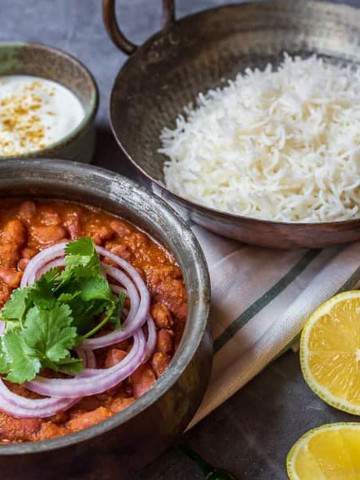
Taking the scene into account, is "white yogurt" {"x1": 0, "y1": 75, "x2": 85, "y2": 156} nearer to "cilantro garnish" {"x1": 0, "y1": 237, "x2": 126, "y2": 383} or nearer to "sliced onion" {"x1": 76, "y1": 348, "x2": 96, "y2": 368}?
"cilantro garnish" {"x1": 0, "y1": 237, "x2": 126, "y2": 383}

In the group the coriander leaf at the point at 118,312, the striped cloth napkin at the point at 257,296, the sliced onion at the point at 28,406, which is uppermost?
the coriander leaf at the point at 118,312

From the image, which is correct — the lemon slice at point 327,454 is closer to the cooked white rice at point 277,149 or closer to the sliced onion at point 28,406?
the sliced onion at point 28,406

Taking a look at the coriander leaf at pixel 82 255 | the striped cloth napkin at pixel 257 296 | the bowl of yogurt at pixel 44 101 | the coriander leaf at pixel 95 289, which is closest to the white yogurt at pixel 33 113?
the bowl of yogurt at pixel 44 101

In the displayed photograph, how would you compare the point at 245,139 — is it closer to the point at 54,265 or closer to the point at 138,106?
the point at 138,106

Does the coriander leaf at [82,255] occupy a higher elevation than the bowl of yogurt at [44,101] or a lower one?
higher

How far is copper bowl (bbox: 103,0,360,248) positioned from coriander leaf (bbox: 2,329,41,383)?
1.10m

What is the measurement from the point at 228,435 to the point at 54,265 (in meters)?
0.70

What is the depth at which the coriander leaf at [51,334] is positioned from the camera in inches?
81.9

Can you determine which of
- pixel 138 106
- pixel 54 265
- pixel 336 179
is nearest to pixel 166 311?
pixel 54 265

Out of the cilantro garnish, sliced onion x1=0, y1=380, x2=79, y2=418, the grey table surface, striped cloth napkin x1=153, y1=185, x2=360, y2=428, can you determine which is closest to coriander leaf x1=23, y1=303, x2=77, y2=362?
the cilantro garnish

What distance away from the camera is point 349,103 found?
3088 mm

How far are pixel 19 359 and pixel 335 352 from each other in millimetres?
916

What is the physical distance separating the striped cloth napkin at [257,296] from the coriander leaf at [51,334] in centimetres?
49

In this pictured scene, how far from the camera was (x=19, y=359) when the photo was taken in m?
2.08
